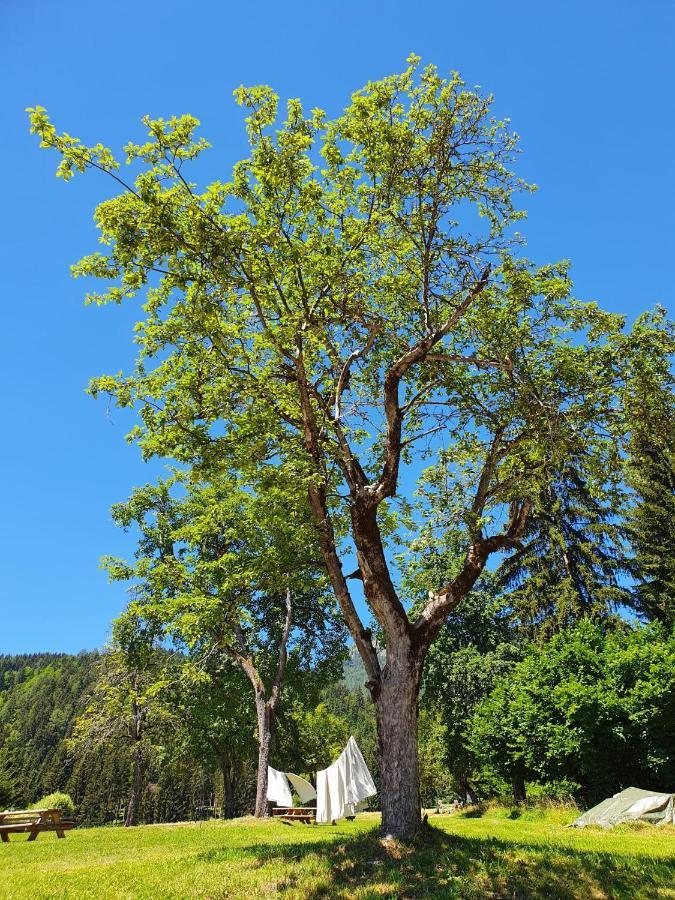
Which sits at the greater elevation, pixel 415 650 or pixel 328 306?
pixel 328 306

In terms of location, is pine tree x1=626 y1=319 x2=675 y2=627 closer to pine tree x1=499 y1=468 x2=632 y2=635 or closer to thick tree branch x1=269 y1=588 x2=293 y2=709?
pine tree x1=499 y1=468 x2=632 y2=635

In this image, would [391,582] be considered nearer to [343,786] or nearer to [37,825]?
[343,786]

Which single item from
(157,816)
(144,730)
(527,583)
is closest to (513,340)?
(527,583)

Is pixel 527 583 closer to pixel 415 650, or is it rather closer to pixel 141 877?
pixel 415 650

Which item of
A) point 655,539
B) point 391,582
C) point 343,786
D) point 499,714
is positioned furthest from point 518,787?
point 391,582

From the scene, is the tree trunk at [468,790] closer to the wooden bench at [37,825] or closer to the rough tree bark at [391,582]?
the wooden bench at [37,825]

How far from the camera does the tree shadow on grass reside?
6.20 metres

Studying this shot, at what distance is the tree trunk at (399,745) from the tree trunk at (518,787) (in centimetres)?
1656

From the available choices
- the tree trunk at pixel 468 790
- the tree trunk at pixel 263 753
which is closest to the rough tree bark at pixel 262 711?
the tree trunk at pixel 263 753

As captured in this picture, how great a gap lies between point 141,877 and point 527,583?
2193 cm

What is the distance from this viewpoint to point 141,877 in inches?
301

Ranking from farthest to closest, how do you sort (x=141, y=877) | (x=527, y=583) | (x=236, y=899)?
(x=527, y=583), (x=141, y=877), (x=236, y=899)

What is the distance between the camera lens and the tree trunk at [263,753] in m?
20.5

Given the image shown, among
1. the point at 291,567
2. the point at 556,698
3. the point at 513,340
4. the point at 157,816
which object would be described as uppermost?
the point at 513,340
